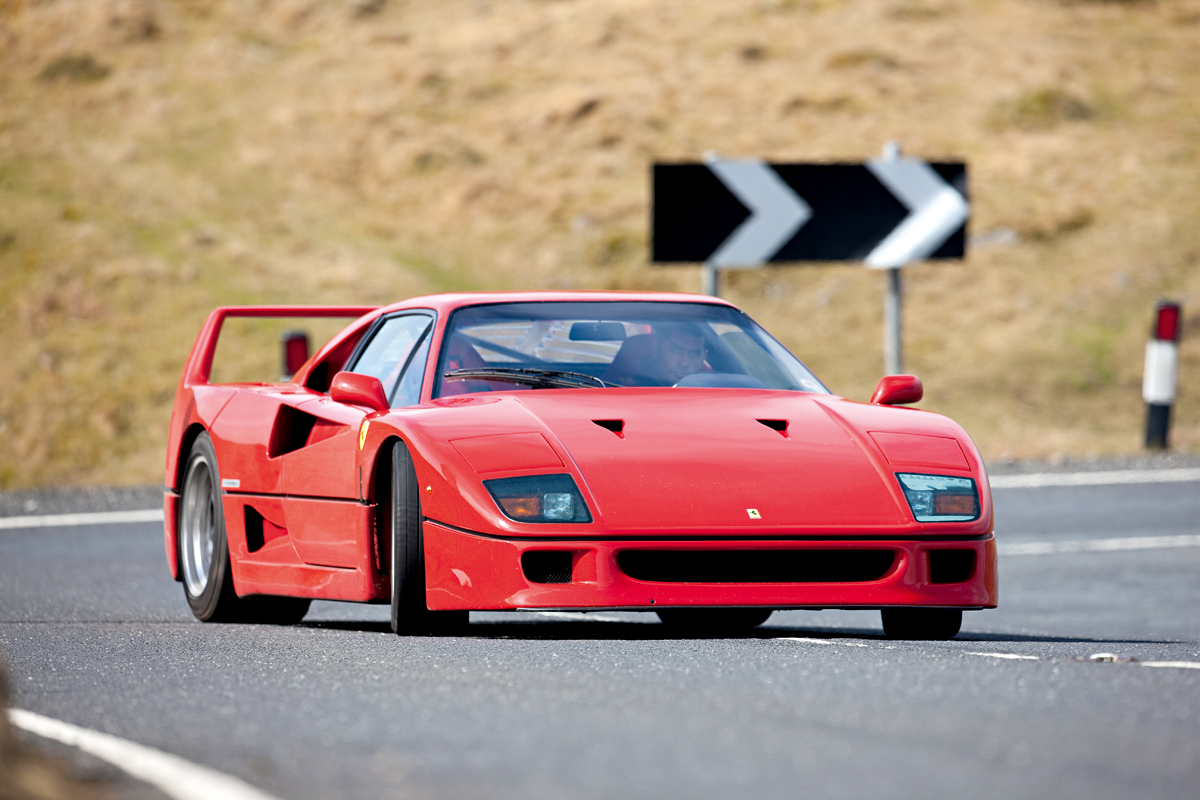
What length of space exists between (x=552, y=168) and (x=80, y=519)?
16.0m

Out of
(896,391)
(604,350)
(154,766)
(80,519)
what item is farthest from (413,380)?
(80,519)

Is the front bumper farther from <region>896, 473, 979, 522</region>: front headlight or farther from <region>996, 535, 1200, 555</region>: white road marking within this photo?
<region>996, 535, 1200, 555</region>: white road marking

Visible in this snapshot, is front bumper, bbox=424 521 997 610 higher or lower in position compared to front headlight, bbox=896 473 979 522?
lower

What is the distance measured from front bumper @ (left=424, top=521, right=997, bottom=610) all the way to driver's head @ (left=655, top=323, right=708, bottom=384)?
1.26 meters

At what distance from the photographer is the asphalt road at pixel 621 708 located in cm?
340

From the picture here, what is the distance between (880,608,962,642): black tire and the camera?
612 centimetres

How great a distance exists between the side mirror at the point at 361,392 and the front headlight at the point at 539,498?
2.91 ft

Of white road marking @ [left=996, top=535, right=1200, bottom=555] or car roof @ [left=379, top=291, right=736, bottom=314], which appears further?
white road marking @ [left=996, top=535, right=1200, bottom=555]

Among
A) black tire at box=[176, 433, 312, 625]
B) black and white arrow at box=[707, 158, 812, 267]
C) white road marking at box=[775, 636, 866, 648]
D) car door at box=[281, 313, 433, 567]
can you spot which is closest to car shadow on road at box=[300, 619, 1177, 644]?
white road marking at box=[775, 636, 866, 648]

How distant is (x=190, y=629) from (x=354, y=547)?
1074 millimetres

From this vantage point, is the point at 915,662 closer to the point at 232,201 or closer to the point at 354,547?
the point at 354,547

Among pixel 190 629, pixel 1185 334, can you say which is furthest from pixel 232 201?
pixel 190 629

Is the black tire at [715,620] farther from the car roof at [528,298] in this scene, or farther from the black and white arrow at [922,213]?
the black and white arrow at [922,213]

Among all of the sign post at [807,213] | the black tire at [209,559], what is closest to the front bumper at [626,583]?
the black tire at [209,559]
